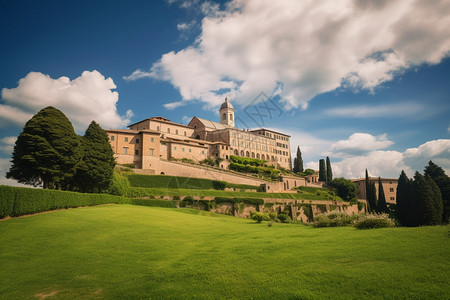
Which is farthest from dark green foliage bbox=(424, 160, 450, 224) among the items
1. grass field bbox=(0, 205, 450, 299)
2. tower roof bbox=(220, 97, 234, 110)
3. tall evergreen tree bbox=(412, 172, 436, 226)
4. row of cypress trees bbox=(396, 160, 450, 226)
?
tower roof bbox=(220, 97, 234, 110)

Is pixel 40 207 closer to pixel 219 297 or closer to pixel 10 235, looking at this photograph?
pixel 10 235

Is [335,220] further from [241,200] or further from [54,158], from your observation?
[241,200]

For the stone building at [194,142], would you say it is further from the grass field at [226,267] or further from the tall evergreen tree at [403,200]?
the grass field at [226,267]

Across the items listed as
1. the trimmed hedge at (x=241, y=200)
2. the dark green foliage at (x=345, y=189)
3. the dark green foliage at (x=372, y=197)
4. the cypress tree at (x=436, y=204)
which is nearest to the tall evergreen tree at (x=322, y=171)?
the dark green foliage at (x=345, y=189)

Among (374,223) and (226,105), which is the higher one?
(226,105)

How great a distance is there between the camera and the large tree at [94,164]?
35.0 meters

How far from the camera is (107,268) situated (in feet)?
35.0

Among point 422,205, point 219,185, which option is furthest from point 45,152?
point 422,205

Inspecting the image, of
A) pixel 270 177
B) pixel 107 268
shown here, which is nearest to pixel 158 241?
pixel 107 268

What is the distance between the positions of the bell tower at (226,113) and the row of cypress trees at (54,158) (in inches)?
2876

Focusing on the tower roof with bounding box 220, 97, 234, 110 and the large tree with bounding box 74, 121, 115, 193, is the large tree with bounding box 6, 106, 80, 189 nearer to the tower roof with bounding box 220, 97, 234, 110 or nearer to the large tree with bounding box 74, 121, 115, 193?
the large tree with bounding box 74, 121, 115, 193

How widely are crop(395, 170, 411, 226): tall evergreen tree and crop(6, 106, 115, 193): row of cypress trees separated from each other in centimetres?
4643

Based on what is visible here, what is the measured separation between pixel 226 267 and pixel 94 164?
102 ft

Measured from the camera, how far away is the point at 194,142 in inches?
2913
